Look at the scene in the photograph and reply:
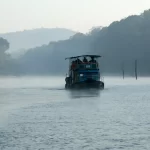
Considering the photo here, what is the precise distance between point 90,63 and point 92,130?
51652 millimetres

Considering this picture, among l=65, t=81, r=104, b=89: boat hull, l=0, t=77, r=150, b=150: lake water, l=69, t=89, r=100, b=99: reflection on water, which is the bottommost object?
l=0, t=77, r=150, b=150: lake water

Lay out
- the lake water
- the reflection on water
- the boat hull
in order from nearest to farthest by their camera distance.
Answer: the lake water, the reflection on water, the boat hull

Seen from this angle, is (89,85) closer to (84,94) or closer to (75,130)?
(84,94)

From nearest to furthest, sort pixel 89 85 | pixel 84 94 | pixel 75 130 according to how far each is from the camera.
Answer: pixel 75 130 < pixel 84 94 < pixel 89 85

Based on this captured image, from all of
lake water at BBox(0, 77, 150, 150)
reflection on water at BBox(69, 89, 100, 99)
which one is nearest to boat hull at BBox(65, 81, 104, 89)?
reflection on water at BBox(69, 89, 100, 99)

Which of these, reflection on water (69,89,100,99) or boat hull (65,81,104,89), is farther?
boat hull (65,81,104,89)

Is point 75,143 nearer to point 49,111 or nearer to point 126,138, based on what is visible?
point 126,138

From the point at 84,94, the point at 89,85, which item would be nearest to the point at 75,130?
the point at 84,94

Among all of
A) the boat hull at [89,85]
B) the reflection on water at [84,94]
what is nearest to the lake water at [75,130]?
the reflection on water at [84,94]

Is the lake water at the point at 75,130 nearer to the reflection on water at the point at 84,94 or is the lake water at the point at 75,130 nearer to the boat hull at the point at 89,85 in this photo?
the reflection on water at the point at 84,94

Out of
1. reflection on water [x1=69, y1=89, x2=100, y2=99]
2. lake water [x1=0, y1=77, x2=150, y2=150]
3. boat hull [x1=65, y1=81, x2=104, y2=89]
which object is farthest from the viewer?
boat hull [x1=65, y1=81, x2=104, y2=89]

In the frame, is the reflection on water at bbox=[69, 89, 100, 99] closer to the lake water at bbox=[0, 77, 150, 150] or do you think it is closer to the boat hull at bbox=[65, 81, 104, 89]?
the boat hull at bbox=[65, 81, 104, 89]

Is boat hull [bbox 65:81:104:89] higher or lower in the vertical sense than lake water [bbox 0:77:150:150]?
higher

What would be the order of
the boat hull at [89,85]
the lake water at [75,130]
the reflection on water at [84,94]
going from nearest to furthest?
1. the lake water at [75,130]
2. the reflection on water at [84,94]
3. the boat hull at [89,85]
